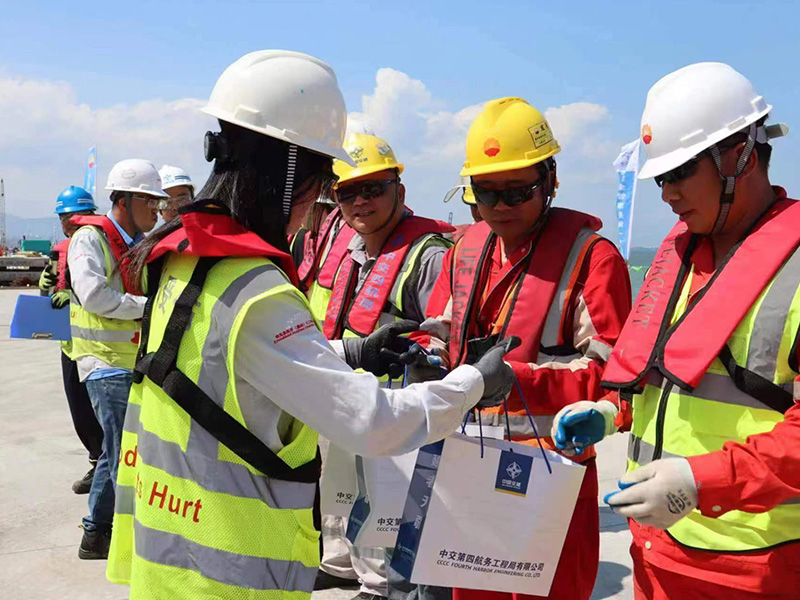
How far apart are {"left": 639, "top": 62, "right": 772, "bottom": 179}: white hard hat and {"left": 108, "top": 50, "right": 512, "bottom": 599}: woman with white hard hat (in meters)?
0.80

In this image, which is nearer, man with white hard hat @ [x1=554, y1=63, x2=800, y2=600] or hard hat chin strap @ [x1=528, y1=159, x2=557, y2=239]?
man with white hard hat @ [x1=554, y1=63, x2=800, y2=600]

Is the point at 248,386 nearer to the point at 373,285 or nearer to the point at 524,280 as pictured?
the point at 524,280

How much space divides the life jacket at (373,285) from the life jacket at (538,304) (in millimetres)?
1041

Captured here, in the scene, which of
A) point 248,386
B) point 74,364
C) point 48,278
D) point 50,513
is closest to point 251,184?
point 248,386

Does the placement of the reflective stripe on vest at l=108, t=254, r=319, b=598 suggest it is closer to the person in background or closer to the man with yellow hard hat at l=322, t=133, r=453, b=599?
the man with yellow hard hat at l=322, t=133, r=453, b=599

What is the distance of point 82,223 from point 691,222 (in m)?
4.09

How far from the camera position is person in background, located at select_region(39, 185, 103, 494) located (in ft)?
18.1

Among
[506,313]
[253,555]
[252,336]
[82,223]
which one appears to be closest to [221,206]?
[252,336]

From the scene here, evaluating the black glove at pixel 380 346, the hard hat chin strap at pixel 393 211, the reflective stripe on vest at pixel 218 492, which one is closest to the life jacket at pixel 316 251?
the hard hat chin strap at pixel 393 211

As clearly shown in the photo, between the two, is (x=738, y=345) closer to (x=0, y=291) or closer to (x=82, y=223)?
(x=82, y=223)

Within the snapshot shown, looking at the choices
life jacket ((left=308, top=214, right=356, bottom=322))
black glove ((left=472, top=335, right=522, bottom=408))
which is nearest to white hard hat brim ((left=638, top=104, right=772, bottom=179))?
black glove ((left=472, top=335, right=522, bottom=408))

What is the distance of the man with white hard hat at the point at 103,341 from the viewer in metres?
4.66

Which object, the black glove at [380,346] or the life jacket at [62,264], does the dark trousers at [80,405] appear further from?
the black glove at [380,346]

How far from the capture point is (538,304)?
266 centimetres
